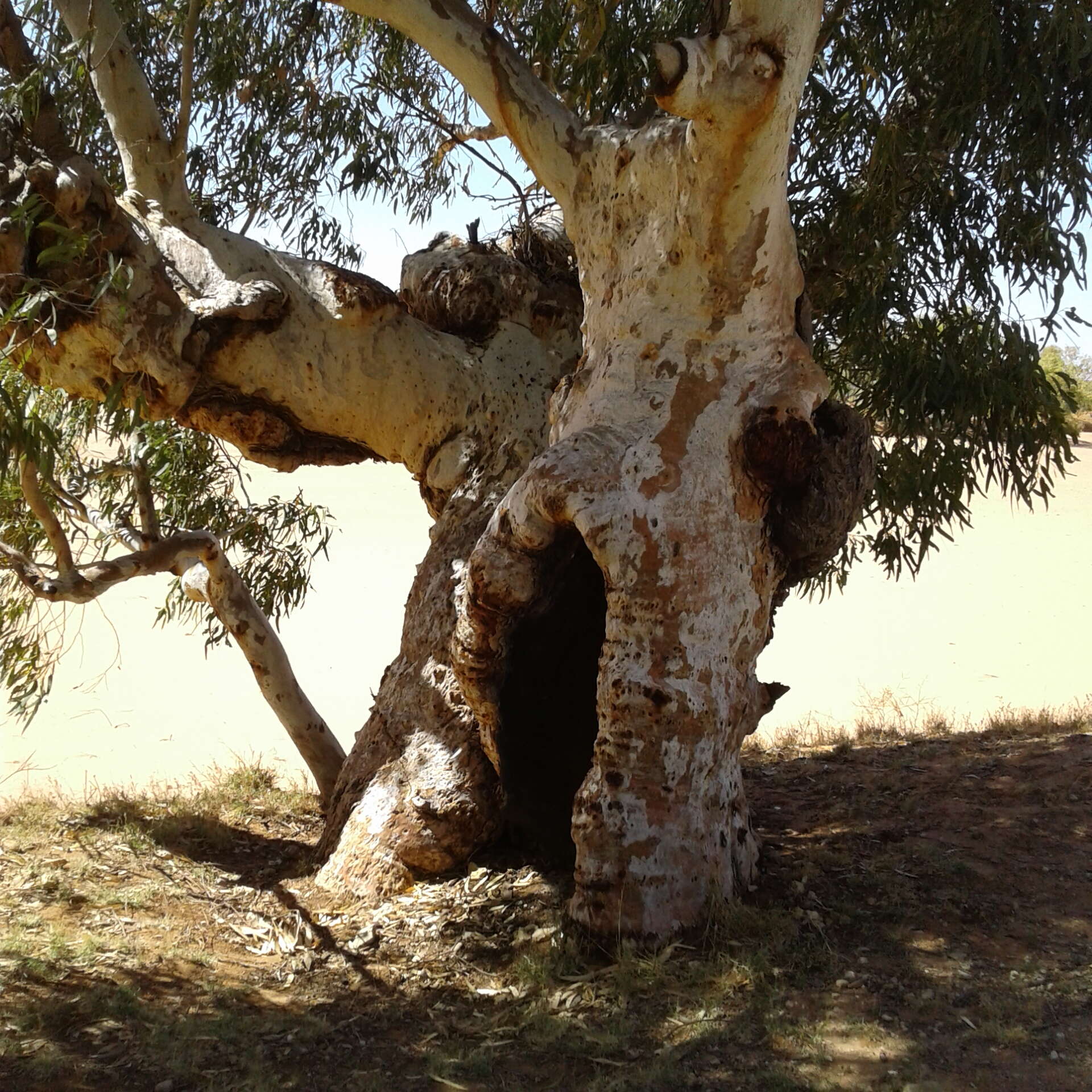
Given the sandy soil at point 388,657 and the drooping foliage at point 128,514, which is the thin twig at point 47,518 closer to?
the drooping foliage at point 128,514

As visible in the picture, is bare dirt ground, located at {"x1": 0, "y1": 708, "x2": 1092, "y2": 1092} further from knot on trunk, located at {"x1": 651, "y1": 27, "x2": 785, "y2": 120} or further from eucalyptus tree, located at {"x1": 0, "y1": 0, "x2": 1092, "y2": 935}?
knot on trunk, located at {"x1": 651, "y1": 27, "x2": 785, "y2": 120}

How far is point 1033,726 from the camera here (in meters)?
6.90

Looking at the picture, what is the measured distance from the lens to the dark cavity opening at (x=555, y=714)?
15.6 ft

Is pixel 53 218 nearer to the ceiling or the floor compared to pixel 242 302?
nearer to the ceiling

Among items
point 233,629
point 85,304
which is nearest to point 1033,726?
point 233,629

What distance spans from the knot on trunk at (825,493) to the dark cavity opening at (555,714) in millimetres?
777

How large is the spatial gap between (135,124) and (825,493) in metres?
3.52

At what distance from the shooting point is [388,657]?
53.0 feet

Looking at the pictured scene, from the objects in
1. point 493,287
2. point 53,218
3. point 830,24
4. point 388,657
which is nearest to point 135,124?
point 53,218

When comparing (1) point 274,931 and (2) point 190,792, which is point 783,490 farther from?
(2) point 190,792

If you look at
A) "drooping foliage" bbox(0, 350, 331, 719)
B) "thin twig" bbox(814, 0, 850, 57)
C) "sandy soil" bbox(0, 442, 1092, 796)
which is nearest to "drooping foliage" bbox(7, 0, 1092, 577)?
"thin twig" bbox(814, 0, 850, 57)

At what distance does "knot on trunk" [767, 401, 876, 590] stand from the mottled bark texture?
1 centimetres

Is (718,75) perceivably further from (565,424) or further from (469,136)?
(469,136)

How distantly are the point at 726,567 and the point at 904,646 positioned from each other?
12.8m
